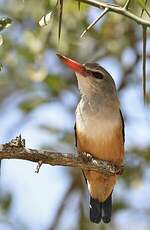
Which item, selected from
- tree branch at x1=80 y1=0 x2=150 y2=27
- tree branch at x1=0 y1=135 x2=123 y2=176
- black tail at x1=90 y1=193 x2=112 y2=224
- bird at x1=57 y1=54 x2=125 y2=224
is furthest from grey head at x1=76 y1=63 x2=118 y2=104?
tree branch at x1=80 y1=0 x2=150 y2=27

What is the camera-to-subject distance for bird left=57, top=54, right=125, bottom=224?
5.38 meters

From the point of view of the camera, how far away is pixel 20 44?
288 inches

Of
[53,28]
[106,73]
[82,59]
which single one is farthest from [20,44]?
[106,73]

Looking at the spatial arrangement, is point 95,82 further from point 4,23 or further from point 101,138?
point 4,23

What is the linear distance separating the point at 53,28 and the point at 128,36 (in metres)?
1.04

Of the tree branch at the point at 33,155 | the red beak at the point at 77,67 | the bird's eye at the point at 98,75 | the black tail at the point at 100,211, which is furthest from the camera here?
the black tail at the point at 100,211

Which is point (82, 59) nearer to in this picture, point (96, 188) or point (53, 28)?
point (53, 28)

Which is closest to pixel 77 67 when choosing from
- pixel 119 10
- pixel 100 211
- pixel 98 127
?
pixel 98 127

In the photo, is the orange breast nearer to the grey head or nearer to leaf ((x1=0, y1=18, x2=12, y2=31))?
the grey head

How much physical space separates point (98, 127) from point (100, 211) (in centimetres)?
108

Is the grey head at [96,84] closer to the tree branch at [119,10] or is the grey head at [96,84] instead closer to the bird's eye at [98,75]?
the bird's eye at [98,75]

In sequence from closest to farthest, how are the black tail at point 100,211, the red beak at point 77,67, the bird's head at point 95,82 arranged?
1. the red beak at point 77,67
2. the bird's head at point 95,82
3. the black tail at point 100,211

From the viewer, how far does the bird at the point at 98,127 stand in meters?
5.38

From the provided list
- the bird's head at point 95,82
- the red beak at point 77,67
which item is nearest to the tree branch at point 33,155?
the red beak at point 77,67
